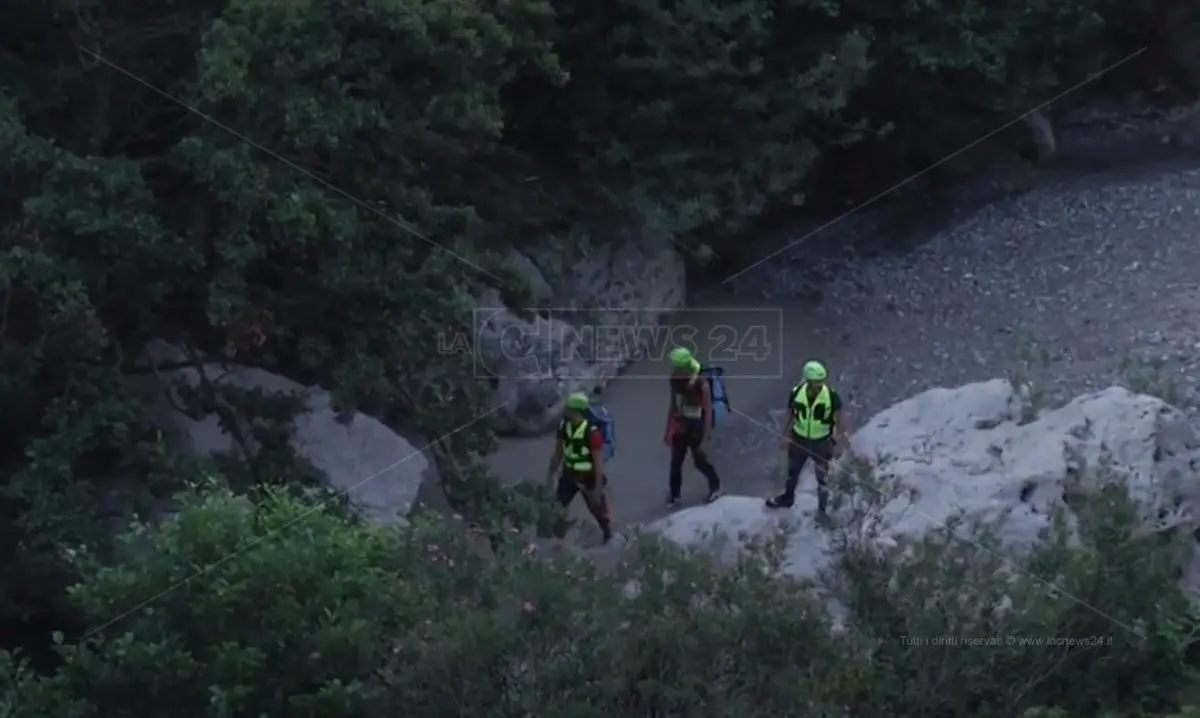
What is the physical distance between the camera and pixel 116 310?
12.4 metres

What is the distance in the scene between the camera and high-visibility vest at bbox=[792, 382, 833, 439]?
12109 mm

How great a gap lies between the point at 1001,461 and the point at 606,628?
5.02m

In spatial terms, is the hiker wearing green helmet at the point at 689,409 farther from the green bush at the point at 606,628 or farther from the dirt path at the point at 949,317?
the green bush at the point at 606,628

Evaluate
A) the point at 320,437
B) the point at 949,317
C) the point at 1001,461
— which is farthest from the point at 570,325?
the point at 1001,461

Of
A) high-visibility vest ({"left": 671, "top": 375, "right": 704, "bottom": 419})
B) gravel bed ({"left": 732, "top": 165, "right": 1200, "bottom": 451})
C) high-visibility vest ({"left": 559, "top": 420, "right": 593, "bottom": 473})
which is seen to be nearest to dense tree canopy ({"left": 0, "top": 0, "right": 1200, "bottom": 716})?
high-visibility vest ({"left": 559, "top": 420, "right": 593, "bottom": 473})

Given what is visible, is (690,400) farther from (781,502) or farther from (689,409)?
(781,502)

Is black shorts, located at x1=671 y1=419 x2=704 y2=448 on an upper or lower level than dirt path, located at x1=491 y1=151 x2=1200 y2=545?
lower

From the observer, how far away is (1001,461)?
39.1ft

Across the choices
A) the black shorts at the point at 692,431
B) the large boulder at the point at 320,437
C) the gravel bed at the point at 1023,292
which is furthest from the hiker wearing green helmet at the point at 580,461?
the gravel bed at the point at 1023,292

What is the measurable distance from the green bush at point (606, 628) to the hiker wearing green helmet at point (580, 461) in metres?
3.95

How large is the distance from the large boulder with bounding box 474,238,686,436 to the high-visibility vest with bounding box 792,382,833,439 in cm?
353

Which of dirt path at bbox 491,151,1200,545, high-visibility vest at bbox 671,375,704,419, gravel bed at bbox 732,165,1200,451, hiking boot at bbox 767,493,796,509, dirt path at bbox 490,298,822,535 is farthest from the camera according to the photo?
gravel bed at bbox 732,165,1200,451

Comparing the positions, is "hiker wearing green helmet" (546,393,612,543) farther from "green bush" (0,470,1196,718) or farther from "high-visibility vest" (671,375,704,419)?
"green bush" (0,470,1196,718)

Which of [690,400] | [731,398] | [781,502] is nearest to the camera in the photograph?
[781,502]
